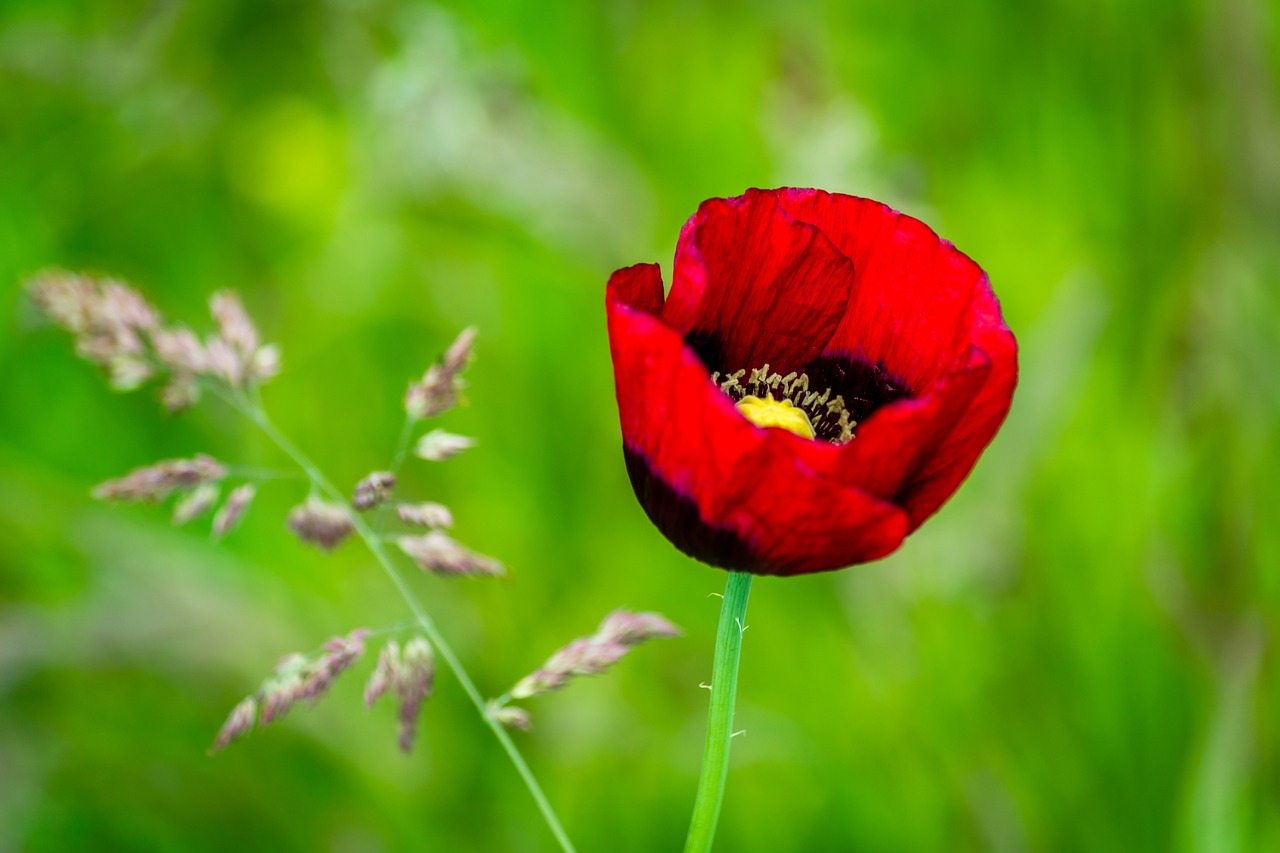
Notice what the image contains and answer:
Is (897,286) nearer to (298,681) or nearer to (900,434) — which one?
(900,434)

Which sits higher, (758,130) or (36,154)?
(758,130)

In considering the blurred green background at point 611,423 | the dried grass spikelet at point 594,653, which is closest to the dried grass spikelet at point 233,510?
the dried grass spikelet at point 594,653

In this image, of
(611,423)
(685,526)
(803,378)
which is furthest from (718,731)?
(611,423)

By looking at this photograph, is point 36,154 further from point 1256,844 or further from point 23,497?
point 1256,844

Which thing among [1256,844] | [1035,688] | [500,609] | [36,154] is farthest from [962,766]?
[36,154]

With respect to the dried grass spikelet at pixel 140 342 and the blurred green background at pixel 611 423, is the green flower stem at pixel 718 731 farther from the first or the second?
the blurred green background at pixel 611 423

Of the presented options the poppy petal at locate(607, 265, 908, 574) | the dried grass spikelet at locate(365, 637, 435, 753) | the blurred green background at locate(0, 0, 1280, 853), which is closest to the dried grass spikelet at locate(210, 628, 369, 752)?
the dried grass spikelet at locate(365, 637, 435, 753)

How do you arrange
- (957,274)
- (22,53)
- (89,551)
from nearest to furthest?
(957,274)
(89,551)
(22,53)

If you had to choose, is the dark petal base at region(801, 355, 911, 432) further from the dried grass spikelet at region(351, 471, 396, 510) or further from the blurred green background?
the blurred green background
